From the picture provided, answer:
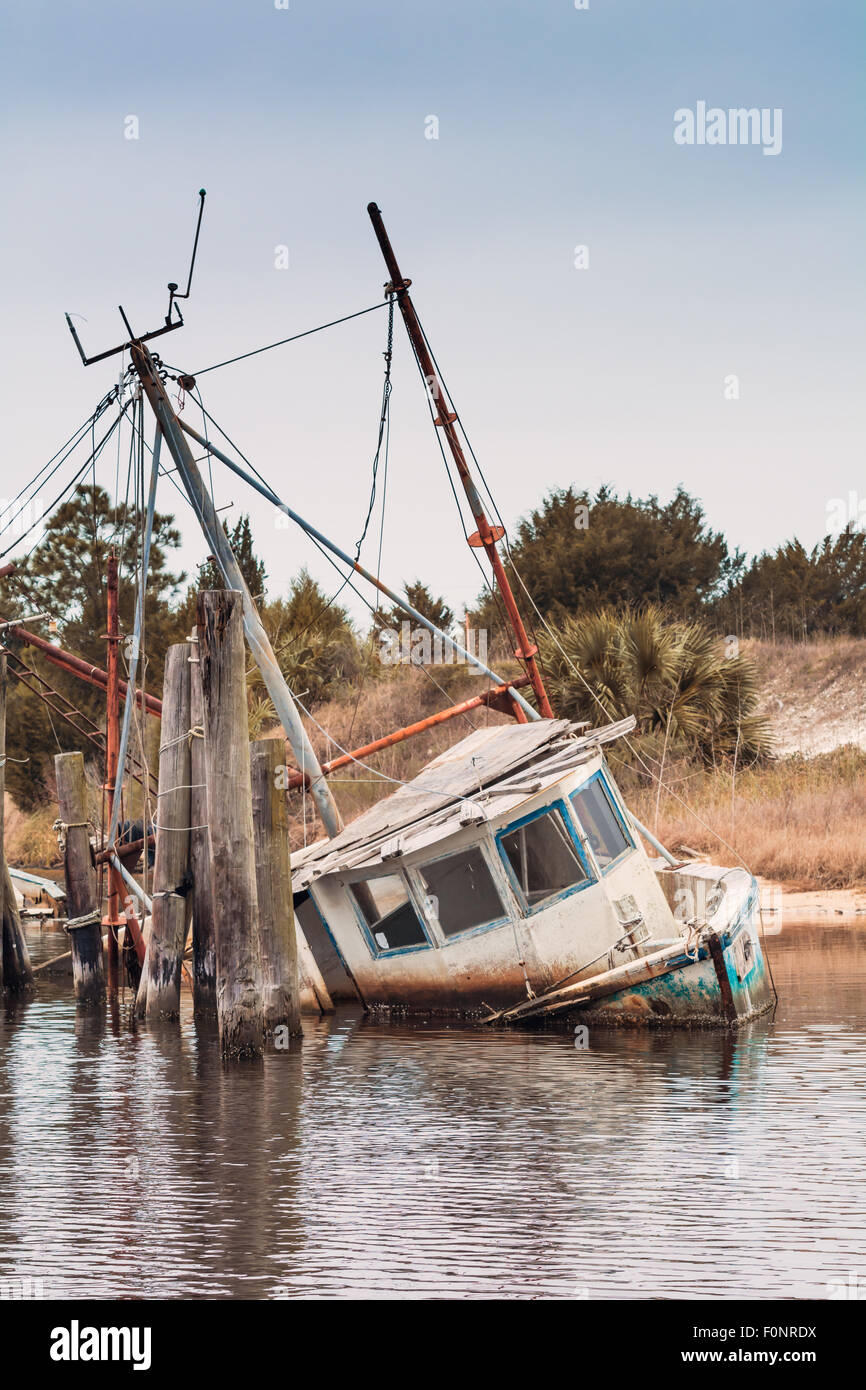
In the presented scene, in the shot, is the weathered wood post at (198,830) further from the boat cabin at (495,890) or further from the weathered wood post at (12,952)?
the weathered wood post at (12,952)

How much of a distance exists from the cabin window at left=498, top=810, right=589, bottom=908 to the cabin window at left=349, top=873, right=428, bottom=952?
1.18m

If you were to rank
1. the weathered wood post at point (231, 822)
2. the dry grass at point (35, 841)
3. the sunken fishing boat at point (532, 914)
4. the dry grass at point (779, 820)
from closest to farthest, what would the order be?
1. the weathered wood post at point (231, 822)
2. the sunken fishing boat at point (532, 914)
3. the dry grass at point (779, 820)
4. the dry grass at point (35, 841)

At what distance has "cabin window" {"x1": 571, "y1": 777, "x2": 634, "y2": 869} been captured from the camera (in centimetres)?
1449

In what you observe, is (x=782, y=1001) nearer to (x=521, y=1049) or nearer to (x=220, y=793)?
(x=521, y=1049)

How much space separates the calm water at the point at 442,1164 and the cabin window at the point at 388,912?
89cm

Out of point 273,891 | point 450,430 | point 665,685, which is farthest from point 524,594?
point 273,891

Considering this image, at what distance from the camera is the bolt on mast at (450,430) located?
65.9 feet

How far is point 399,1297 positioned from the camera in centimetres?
750

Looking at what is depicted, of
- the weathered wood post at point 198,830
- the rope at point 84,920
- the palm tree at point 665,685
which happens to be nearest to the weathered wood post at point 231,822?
the weathered wood post at point 198,830

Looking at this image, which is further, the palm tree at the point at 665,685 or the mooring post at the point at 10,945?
the palm tree at the point at 665,685

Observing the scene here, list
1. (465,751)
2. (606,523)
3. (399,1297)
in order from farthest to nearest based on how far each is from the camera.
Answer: (606,523) < (465,751) < (399,1297)

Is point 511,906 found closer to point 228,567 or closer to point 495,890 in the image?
point 495,890
